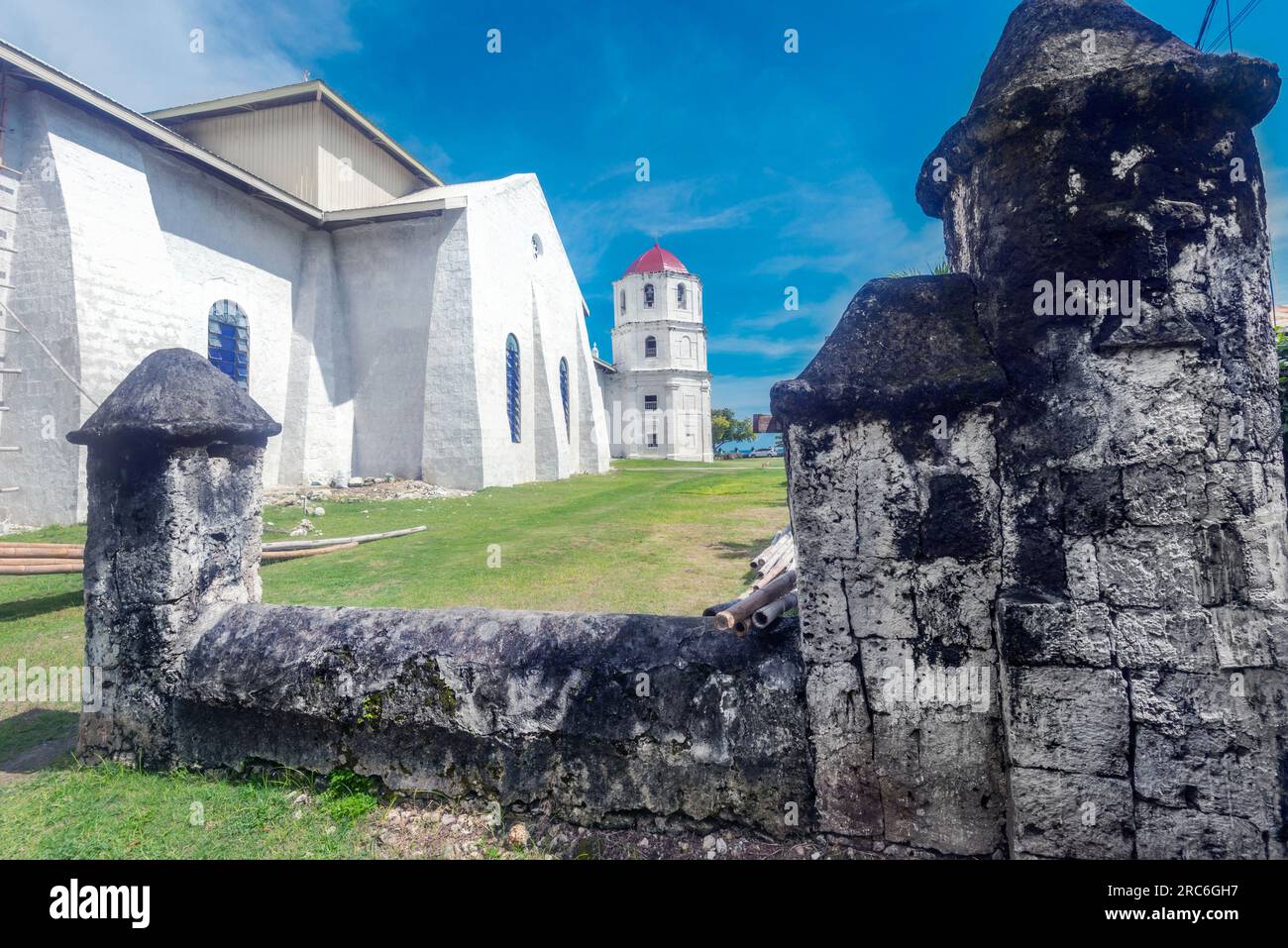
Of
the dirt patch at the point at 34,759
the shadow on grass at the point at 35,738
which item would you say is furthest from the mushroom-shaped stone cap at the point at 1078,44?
the shadow on grass at the point at 35,738

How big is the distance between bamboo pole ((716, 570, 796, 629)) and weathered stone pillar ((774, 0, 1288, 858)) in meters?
0.46

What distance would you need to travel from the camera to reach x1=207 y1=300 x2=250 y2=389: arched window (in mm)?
15156

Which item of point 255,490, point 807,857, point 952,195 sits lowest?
point 807,857

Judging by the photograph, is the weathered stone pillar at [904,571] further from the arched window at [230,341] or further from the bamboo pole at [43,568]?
the arched window at [230,341]

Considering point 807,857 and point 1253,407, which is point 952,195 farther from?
point 807,857

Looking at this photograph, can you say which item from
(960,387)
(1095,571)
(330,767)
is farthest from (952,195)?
(330,767)

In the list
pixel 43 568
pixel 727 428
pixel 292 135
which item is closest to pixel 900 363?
pixel 43 568

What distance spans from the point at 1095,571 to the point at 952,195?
1574mm

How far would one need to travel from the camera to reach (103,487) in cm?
323

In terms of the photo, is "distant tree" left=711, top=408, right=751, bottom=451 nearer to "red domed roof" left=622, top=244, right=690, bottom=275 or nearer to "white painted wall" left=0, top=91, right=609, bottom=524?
"red domed roof" left=622, top=244, right=690, bottom=275

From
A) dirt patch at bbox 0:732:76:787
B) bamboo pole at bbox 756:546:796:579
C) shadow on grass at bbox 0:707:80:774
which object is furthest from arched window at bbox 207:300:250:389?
bamboo pole at bbox 756:546:796:579

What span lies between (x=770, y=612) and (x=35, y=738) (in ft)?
15.0

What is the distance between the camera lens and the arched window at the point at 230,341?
15156 mm

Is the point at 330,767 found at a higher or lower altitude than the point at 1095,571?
lower
